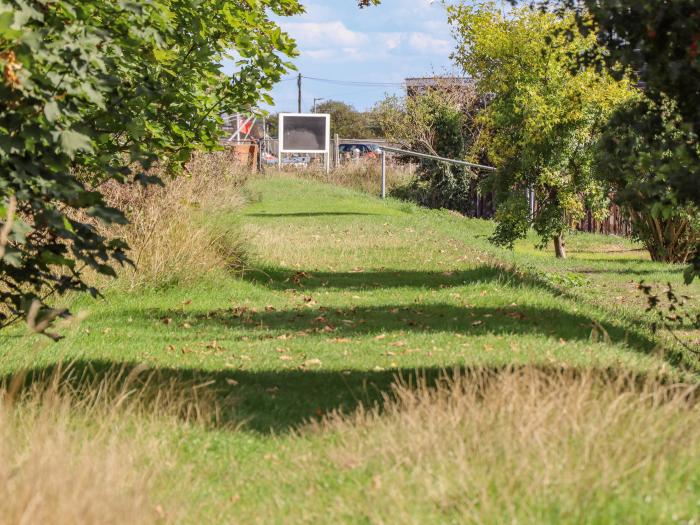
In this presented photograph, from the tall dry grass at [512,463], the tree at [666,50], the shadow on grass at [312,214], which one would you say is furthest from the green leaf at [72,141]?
the shadow on grass at [312,214]

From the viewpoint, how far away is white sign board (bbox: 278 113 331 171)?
46.2m

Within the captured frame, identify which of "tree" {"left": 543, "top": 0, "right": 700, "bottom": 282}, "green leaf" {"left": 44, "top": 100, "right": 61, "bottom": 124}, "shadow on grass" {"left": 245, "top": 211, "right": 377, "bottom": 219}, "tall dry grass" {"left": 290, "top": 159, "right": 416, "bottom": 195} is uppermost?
"tree" {"left": 543, "top": 0, "right": 700, "bottom": 282}

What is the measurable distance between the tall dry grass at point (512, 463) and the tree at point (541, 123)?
37.8ft

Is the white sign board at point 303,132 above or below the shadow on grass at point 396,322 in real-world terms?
above

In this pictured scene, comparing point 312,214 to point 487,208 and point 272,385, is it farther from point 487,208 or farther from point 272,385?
point 272,385

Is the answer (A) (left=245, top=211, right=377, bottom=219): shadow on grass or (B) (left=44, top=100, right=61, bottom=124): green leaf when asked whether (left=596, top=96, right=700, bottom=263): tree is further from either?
(A) (left=245, top=211, right=377, bottom=219): shadow on grass

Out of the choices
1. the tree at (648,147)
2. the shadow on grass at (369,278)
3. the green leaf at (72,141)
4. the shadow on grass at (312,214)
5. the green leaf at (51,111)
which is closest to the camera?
the green leaf at (51,111)

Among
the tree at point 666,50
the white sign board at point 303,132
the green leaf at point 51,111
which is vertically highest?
the white sign board at point 303,132

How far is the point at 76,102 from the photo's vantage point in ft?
22.3

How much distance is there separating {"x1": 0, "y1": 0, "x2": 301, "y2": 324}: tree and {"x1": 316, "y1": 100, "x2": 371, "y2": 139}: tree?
78.4 metres

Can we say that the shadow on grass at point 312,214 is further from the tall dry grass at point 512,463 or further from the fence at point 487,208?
the tall dry grass at point 512,463

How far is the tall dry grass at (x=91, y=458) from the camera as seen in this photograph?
422 cm

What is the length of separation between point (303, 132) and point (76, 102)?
40067mm

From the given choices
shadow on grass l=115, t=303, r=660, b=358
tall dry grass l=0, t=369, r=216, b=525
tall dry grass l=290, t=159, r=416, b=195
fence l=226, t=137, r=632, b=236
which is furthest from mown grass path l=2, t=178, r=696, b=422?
tall dry grass l=290, t=159, r=416, b=195
